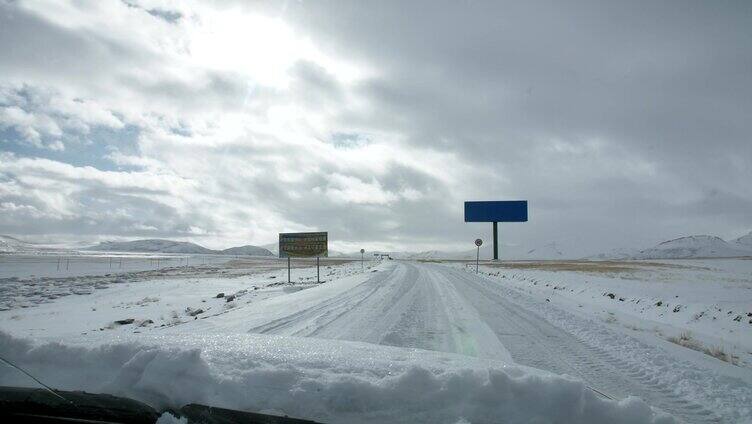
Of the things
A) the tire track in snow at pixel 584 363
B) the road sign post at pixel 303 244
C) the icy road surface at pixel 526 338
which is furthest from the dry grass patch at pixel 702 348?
the road sign post at pixel 303 244

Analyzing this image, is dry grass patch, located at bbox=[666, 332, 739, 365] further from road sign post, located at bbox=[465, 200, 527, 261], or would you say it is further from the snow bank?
road sign post, located at bbox=[465, 200, 527, 261]

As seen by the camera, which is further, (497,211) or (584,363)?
(497,211)

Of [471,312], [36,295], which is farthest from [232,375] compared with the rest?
[36,295]

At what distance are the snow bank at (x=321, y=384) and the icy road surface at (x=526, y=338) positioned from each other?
249 centimetres

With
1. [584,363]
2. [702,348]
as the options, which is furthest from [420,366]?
[702,348]

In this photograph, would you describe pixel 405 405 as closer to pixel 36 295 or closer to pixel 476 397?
pixel 476 397

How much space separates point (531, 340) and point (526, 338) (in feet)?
0.64

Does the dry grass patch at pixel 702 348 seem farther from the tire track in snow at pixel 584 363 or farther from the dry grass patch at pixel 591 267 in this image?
the dry grass patch at pixel 591 267

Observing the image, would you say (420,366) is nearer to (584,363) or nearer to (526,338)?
(584,363)

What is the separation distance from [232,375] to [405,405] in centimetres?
126

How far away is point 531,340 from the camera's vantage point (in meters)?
7.96

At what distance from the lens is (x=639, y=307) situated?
47.5 feet

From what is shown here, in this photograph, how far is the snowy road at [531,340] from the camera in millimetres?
5016

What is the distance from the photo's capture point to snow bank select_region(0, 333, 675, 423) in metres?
2.71
